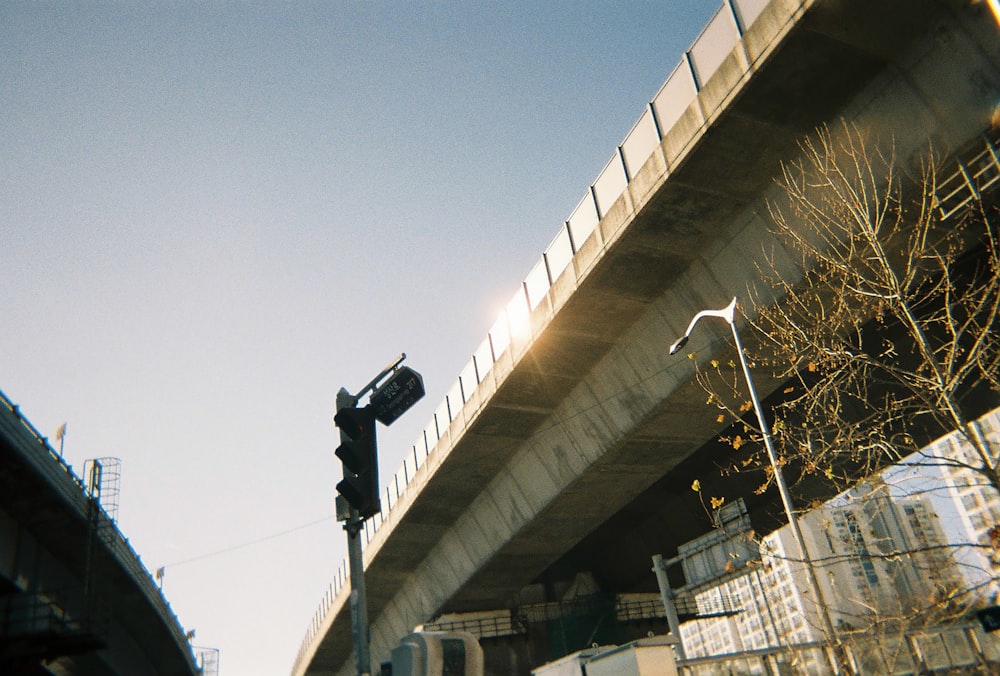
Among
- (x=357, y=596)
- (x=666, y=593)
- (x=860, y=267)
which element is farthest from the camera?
(x=666, y=593)

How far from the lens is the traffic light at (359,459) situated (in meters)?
4.18

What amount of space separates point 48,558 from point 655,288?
18.8 m

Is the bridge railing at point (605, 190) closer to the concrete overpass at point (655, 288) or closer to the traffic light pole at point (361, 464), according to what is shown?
the concrete overpass at point (655, 288)

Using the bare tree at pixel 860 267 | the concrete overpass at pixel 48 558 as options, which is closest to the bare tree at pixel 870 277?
the bare tree at pixel 860 267

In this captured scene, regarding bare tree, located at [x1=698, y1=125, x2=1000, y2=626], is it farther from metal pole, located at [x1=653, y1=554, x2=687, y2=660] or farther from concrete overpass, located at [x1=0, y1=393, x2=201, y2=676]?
concrete overpass, located at [x1=0, y1=393, x2=201, y2=676]

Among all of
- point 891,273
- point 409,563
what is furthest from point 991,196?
point 409,563

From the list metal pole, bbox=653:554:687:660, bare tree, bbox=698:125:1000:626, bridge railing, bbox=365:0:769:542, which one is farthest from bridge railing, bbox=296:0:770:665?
metal pole, bbox=653:554:687:660

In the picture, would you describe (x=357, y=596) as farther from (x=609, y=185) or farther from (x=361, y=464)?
(x=609, y=185)

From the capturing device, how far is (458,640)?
318 centimetres

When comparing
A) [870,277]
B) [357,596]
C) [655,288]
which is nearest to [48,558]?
[655,288]

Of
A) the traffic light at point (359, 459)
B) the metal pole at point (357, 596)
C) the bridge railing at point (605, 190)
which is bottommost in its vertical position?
the metal pole at point (357, 596)

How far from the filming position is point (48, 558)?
2098 centimetres

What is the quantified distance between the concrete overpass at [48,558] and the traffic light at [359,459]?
14193mm

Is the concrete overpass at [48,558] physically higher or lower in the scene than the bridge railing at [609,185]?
lower
